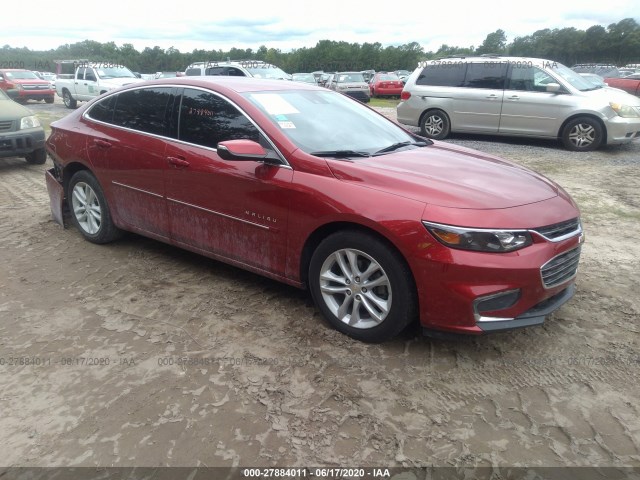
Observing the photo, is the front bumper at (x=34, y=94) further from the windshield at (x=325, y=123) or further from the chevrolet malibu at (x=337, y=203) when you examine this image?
the windshield at (x=325, y=123)

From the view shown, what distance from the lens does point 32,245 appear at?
Result: 16.5 feet

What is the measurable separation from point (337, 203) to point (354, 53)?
64703 millimetres

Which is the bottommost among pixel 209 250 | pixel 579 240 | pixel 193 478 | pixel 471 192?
pixel 193 478

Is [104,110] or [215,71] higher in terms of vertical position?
[215,71]

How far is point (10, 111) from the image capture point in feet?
27.6

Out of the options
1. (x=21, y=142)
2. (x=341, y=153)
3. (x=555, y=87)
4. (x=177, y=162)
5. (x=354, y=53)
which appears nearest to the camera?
(x=341, y=153)

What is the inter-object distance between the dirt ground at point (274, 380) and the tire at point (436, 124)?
7.12 meters

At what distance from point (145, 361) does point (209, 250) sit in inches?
44.2

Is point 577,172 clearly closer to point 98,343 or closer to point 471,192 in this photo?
point 471,192

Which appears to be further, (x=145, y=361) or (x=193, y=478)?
(x=145, y=361)

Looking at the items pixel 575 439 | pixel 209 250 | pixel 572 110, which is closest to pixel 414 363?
pixel 575 439

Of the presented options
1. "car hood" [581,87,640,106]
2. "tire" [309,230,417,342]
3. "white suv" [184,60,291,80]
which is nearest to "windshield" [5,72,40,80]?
"white suv" [184,60,291,80]

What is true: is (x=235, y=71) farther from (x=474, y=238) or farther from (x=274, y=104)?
(x=474, y=238)

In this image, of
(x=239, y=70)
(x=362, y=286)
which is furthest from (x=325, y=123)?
(x=239, y=70)
